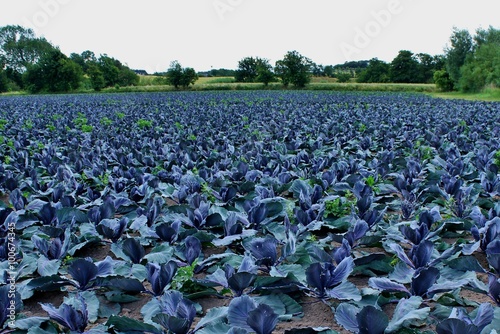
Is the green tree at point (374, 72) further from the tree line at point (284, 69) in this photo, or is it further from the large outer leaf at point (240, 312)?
the large outer leaf at point (240, 312)

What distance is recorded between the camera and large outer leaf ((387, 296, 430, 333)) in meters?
2.06

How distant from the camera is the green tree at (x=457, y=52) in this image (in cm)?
5375

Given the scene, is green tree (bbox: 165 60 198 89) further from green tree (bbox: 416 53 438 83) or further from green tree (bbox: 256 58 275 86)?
green tree (bbox: 416 53 438 83)

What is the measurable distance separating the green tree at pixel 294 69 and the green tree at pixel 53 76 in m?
30.6

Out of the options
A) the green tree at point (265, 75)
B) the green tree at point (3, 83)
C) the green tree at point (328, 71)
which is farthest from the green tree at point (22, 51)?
the green tree at point (328, 71)

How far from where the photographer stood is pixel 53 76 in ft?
205

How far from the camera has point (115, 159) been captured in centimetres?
711

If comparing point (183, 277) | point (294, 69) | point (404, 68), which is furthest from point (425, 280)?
point (404, 68)

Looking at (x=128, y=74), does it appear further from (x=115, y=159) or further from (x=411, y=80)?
(x=115, y=159)

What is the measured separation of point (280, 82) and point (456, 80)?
25.8 metres

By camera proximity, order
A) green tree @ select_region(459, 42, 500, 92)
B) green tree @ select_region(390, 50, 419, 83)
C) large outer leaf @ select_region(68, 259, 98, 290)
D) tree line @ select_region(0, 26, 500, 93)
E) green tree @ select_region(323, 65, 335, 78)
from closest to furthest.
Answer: large outer leaf @ select_region(68, 259, 98, 290) → green tree @ select_region(459, 42, 500, 92) → tree line @ select_region(0, 26, 500, 93) → green tree @ select_region(390, 50, 419, 83) → green tree @ select_region(323, 65, 335, 78)

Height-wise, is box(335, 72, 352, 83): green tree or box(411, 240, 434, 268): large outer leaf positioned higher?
box(335, 72, 352, 83): green tree

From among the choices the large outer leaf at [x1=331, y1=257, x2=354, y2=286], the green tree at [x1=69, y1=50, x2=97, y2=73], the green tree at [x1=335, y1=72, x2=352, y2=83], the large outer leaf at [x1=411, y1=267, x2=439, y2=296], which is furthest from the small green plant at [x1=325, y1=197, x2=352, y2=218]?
the green tree at [x1=69, y1=50, x2=97, y2=73]

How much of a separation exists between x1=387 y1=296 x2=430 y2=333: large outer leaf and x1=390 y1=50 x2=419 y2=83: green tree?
9068cm
